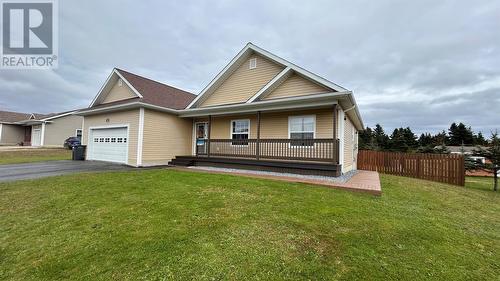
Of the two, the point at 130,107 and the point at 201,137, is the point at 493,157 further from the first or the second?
the point at 130,107

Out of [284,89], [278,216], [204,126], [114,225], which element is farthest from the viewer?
[204,126]

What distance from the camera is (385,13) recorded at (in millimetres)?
11680

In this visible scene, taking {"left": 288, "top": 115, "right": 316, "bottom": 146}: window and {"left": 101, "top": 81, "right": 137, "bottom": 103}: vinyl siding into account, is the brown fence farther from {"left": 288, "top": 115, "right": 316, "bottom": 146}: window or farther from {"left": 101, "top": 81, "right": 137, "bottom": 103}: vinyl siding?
{"left": 101, "top": 81, "right": 137, "bottom": 103}: vinyl siding

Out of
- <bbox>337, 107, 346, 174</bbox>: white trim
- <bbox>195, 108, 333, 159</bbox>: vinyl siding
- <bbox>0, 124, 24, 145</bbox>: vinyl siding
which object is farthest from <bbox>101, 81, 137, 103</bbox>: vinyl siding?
<bbox>0, 124, 24, 145</bbox>: vinyl siding

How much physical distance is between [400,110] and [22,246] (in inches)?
2146

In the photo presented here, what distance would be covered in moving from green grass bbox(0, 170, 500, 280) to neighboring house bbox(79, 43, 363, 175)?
4081 millimetres

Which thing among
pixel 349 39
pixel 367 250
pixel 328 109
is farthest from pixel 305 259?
pixel 349 39

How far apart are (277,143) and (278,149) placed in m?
0.29

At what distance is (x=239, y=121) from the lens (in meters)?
12.7

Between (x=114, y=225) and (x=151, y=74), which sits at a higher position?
(x=151, y=74)

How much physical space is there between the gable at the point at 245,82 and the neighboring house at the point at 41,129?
2365 cm

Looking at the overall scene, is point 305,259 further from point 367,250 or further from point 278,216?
point 278,216

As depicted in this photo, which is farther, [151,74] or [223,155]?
[151,74]

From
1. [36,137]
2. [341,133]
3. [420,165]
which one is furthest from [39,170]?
[36,137]
